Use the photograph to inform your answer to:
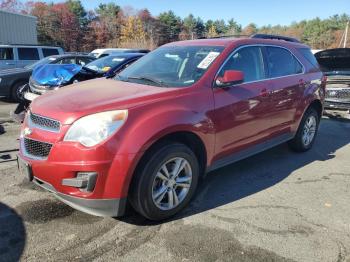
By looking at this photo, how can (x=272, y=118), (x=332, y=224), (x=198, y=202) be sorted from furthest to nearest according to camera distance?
(x=272, y=118), (x=198, y=202), (x=332, y=224)

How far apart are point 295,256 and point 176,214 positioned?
48.4 inches

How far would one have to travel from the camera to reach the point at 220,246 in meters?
3.30

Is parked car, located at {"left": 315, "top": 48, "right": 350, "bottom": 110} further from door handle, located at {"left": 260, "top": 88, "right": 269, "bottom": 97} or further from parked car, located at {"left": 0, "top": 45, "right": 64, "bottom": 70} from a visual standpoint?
parked car, located at {"left": 0, "top": 45, "right": 64, "bottom": 70}

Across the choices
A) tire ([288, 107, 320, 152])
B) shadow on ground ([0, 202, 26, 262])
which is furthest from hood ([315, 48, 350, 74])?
shadow on ground ([0, 202, 26, 262])

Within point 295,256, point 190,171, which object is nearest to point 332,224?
point 295,256

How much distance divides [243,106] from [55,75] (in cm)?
470

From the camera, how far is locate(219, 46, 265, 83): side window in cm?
444

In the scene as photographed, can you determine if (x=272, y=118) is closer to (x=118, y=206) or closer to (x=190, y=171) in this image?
(x=190, y=171)

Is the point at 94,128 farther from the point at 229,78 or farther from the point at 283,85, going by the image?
the point at 283,85

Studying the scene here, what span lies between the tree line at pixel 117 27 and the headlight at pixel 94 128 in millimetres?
45222

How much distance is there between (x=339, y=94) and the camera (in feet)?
28.4

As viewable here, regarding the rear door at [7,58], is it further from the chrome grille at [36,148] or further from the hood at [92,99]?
the chrome grille at [36,148]

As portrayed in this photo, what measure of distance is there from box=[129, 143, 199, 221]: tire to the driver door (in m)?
0.50

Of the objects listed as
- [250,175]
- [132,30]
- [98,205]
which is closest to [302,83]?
[250,175]
